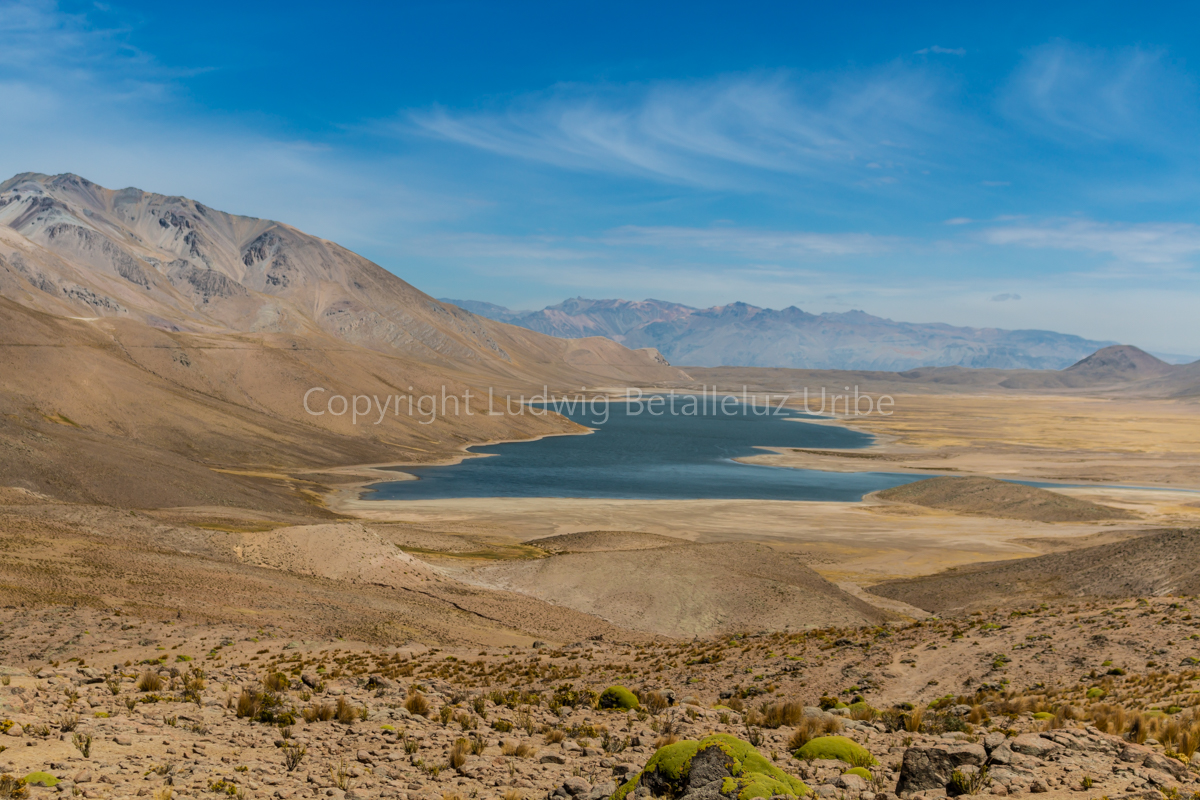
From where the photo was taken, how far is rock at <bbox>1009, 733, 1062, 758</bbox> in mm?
11672

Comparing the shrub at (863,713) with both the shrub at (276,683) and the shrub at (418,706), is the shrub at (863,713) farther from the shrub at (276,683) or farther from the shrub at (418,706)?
the shrub at (276,683)

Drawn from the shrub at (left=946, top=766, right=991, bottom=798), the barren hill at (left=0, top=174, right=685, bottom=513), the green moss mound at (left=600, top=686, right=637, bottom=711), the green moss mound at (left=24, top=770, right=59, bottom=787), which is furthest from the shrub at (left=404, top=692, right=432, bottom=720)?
the barren hill at (left=0, top=174, right=685, bottom=513)

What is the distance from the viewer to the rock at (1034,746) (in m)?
11.7

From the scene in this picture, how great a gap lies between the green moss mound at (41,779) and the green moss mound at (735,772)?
24.2 ft

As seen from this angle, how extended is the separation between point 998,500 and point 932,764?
6890 cm

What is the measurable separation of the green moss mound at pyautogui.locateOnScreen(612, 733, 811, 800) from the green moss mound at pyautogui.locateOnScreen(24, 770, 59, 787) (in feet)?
24.2

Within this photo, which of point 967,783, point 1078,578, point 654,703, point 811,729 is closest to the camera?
point 967,783

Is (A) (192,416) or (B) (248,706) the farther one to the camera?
(A) (192,416)

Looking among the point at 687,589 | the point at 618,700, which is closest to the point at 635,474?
the point at 687,589

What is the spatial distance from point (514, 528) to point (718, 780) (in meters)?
50.6

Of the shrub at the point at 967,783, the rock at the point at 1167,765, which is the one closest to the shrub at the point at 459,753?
the shrub at the point at 967,783

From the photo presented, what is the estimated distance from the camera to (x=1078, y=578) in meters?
39.2

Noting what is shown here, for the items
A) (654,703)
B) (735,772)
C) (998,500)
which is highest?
(735,772)

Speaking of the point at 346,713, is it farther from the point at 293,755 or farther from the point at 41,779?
the point at 41,779
